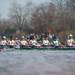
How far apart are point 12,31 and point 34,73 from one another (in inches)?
2447

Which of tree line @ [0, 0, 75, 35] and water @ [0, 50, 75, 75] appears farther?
tree line @ [0, 0, 75, 35]

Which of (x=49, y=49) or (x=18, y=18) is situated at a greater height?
(x=18, y=18)

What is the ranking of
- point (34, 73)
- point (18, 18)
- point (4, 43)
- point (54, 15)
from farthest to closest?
point (18, 18) < point (54, 15) < point (4, 43) < point (34, 73)

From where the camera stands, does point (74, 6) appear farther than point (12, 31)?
No

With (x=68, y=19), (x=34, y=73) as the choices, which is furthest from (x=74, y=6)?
(x=34, y=73)

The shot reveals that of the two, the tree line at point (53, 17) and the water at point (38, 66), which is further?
the tree line at point (53, 17)

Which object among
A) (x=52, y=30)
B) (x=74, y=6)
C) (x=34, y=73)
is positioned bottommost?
(x=34, y=73)

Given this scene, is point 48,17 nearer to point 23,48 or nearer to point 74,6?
point 74,6

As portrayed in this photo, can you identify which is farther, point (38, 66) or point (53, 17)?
point (53, 17)

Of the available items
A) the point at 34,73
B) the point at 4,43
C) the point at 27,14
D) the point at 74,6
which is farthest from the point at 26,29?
the point at 34,73

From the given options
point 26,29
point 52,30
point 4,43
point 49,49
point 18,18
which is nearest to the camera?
point 49,49

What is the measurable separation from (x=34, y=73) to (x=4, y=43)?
65.4 ft

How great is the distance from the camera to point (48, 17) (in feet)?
196

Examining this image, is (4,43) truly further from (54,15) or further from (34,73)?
(54,15)
